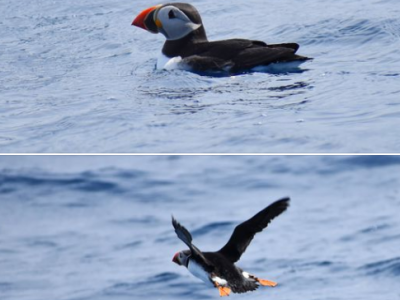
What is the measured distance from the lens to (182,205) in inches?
428

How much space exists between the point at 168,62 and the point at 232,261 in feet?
A: 8.13

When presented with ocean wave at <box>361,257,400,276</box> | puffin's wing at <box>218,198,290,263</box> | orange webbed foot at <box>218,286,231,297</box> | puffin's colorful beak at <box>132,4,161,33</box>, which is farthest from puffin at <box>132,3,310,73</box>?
orange webbed foot at <box>218,286,231,297</box>

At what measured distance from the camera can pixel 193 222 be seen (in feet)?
33.9

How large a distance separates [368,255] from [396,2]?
11.9ft

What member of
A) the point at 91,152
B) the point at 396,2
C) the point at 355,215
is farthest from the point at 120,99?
the point at 396,2

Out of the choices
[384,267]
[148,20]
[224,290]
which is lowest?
[384,267]

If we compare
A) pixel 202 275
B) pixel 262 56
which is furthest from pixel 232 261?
pixel 262 56

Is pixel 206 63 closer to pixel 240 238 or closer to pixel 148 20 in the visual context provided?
pixel 148 20

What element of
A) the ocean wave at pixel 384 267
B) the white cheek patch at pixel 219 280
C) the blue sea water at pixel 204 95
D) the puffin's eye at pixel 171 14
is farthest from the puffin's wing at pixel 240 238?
the puffin's eye at pixel 171 14

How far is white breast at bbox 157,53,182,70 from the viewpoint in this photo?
29.9 ft

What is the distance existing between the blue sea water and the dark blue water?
4.46 feet

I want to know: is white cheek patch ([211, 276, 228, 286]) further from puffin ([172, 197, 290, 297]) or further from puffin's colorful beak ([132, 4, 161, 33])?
puffin's colorful beak ([132, 4, 161, 33])

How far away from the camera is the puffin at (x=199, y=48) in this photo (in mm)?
8695

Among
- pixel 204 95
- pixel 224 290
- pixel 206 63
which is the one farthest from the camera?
pixel 206 63
